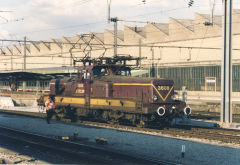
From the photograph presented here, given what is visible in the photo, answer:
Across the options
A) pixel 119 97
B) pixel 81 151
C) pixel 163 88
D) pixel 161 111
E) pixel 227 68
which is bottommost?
pixel 81 151

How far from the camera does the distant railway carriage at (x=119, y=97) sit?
53.3ft

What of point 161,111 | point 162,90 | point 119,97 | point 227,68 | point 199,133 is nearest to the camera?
point 199,133

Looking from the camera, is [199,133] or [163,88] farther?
[163,88]

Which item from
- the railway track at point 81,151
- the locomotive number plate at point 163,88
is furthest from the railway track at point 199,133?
the railway track at point 81,151

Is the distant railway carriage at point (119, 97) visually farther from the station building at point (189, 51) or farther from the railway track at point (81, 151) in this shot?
the station building at point (189, 51)

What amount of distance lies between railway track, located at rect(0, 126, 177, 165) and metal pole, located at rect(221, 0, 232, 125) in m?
9.95

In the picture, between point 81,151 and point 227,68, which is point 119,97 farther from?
point 227,68

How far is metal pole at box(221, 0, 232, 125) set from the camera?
18.8 m

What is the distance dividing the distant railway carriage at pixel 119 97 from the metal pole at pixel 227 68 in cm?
314

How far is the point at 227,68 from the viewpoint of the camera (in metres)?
19.0

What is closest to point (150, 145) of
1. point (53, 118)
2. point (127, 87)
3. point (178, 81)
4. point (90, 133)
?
point (90, 133)

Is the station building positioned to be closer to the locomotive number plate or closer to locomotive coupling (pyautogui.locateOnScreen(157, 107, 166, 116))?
the locomotive number plate

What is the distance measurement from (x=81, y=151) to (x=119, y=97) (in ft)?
21.0

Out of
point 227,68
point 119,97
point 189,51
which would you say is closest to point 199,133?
point 119,97
